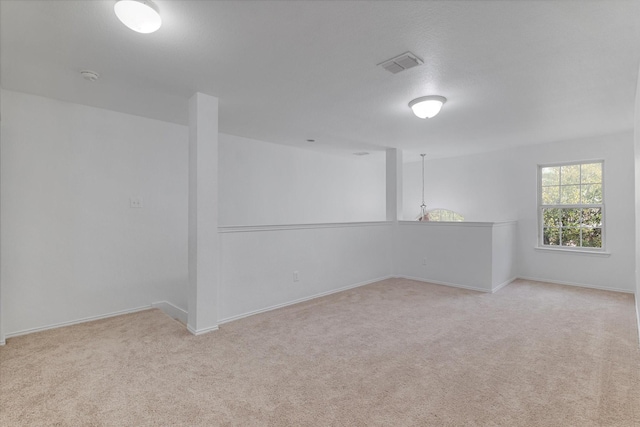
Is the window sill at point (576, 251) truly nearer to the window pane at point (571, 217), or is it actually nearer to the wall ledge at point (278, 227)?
the window pane at point (571, 217)

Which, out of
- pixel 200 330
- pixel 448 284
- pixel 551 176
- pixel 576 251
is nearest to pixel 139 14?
pixel 200 330

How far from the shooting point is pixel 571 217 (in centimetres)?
513

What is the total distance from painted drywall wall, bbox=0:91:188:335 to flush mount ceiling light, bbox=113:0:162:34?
2152 mm

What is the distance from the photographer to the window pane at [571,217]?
508 centimetres

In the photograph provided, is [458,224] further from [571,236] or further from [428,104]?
[428,104]

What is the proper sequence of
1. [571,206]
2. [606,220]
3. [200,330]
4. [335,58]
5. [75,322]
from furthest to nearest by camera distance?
[571,206] → [606,220] → [75,322] → [200,330] → [335,58]

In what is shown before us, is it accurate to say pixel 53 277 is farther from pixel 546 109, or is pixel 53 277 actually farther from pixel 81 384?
pixel 546 109

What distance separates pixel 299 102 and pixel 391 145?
2.62 metres

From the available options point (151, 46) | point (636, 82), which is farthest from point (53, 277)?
point (636, 82)

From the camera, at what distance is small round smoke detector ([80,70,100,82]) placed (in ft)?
8.53

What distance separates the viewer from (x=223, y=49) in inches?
89.7

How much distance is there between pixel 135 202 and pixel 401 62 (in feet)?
10.9

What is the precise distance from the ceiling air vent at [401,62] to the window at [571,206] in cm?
432

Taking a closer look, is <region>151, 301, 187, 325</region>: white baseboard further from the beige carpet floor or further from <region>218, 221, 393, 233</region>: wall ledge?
<region>218, 221, 393, 233</region>: wall ledge
